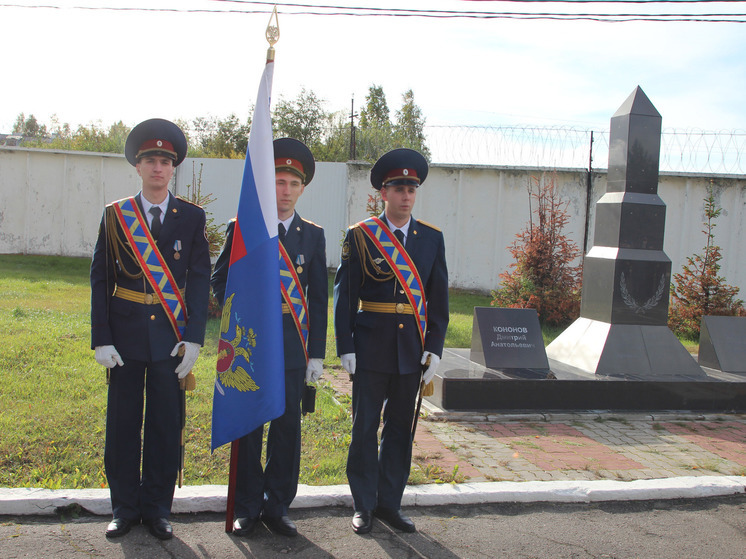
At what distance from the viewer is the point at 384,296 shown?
137 inches

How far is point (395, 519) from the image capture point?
338 cm

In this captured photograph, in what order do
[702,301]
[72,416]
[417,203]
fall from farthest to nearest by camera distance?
[417,203], [702,301], [72,416]

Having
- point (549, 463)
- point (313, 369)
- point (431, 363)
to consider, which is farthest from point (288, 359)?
point (549, 463)

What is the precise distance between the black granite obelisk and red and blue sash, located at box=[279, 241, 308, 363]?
417 centimetres

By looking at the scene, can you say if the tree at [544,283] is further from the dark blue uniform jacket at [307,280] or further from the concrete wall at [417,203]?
the dark blue uniform jacket at [307,280]

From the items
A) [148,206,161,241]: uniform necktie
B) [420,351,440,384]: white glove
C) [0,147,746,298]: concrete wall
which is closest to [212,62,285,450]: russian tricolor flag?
[148,206,161,241]: uniform necktie

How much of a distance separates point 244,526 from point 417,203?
12.2m

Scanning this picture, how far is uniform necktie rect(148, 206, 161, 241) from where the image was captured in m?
3.20

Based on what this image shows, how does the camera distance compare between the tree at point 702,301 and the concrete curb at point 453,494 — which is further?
the tree at point 702,301

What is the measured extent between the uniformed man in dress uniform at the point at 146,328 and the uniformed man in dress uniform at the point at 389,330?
0.81 meters

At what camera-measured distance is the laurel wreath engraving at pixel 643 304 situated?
267 inches

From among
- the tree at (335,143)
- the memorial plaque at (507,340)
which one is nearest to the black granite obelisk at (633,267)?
the memorial plaque at (507,340)

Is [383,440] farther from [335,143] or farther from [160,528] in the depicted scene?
[335,143]

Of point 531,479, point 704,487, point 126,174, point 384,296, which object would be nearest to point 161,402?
point 384,296
